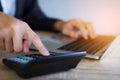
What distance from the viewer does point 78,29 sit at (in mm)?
1128

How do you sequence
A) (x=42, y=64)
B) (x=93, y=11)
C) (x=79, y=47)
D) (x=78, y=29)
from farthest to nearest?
(x=93, y=11), (x=78, y=29), (x=79, y=47), (x=42, y=64)

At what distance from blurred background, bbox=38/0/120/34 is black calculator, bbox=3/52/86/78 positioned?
0.74m

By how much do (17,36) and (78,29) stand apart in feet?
1.64

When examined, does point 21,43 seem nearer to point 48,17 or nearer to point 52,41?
point 52,41

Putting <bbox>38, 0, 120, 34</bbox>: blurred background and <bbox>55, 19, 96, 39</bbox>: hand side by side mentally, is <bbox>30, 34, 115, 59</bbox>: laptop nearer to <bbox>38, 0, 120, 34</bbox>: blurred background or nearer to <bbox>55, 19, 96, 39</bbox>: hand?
<bbox>55, 19, 96, 39</bbox>: hand

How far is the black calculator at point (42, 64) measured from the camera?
0.57 meters

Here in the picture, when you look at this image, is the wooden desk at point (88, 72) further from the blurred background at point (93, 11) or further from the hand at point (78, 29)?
the blurred background at point (93, 11)

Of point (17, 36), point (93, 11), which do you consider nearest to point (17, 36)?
point (17, 36)

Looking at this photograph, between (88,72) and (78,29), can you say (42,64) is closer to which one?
(88,72)

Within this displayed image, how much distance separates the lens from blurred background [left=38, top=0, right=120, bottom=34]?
133 centimetres

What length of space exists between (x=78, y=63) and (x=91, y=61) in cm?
6

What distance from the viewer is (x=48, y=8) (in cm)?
144

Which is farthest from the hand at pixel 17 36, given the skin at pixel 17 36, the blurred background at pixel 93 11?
the blurred background at pixel 93 11

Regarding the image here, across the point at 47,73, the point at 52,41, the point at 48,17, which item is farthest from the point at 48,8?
the point at 47,73
